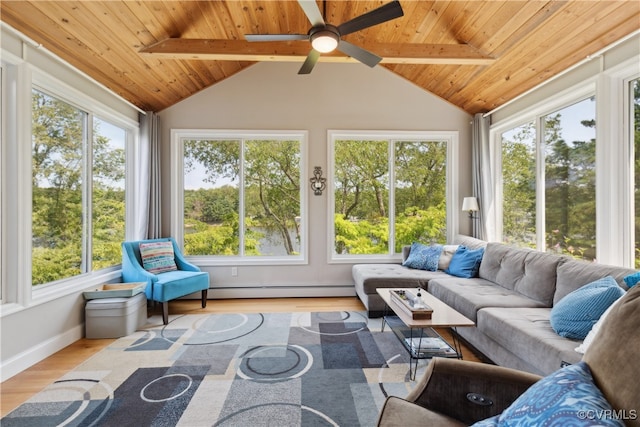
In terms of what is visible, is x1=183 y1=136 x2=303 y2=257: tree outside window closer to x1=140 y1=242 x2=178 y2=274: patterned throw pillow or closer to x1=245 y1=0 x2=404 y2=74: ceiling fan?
x1=140 y1=242 x2=178 y2=274: patterned throw pillow

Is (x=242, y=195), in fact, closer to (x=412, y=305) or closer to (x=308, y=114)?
(x=308, y=114)

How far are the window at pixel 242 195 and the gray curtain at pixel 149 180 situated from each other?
0.31m

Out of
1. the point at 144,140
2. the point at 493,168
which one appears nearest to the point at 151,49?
the point at 144,140

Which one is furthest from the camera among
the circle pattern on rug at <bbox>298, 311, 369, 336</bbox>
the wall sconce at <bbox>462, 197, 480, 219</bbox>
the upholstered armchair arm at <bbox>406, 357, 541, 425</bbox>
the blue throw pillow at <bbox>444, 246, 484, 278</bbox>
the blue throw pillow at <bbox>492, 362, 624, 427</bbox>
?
the wall sconce at <bbox>462, 197, 480, 219</bbox>

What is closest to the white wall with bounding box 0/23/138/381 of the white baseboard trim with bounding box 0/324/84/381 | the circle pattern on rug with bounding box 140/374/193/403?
the white baseboard trim with bounding box 0/324/84/381

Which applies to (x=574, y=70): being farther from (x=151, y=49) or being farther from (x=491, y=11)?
(x=151, y=49)

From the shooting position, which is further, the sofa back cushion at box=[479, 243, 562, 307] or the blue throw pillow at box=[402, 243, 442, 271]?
the blue throw pillow at box=[402, 243, 442, 271]

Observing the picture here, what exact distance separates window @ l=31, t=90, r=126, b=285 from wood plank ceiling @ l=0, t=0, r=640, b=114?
1.78 ft

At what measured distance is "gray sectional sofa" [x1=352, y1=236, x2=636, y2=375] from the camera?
193cm

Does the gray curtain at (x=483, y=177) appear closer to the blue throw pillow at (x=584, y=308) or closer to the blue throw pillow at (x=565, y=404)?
the blue throw pillow at (x=584, y=308)

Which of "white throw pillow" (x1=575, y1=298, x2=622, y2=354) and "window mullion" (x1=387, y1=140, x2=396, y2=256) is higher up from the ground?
"window mullion" (x1=387, y1=140, x2=396, y2=256)

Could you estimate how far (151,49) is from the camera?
3.05 metres

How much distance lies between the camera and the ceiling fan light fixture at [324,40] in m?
2.20

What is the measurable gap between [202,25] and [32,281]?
2850 mm
